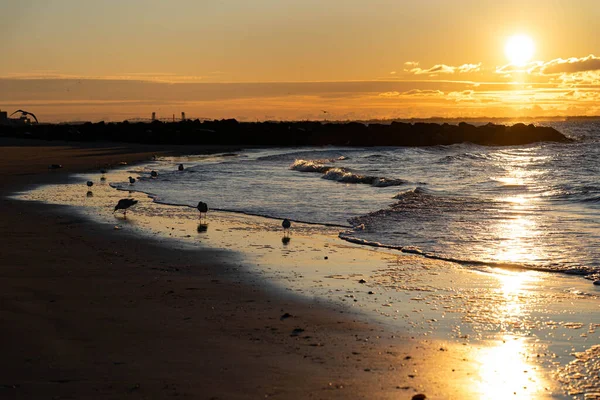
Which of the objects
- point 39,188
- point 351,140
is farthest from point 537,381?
point 351,140

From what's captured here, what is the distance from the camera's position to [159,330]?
23.5 ft

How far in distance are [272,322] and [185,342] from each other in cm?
116

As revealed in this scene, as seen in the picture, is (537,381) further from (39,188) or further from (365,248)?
(39,188)

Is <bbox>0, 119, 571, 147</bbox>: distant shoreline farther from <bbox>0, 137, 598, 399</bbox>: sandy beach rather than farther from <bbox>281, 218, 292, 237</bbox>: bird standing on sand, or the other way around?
<bbox>0, 137, 598, 399</bbox>: sandy beach

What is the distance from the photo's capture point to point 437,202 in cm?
1947

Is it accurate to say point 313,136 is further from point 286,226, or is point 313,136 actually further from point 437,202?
point 286,226

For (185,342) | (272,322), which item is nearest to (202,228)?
(272,322)

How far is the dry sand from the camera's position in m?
5.73

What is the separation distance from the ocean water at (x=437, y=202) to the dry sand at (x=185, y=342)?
4.54 meters

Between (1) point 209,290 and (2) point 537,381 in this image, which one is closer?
(2) point 537,381

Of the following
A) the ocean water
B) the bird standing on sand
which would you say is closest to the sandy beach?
the bird standing on sand

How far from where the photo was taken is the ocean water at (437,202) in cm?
1255

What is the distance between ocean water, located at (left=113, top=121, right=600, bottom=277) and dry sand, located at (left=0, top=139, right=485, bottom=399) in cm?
454

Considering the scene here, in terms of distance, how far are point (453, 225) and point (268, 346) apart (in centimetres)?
910
